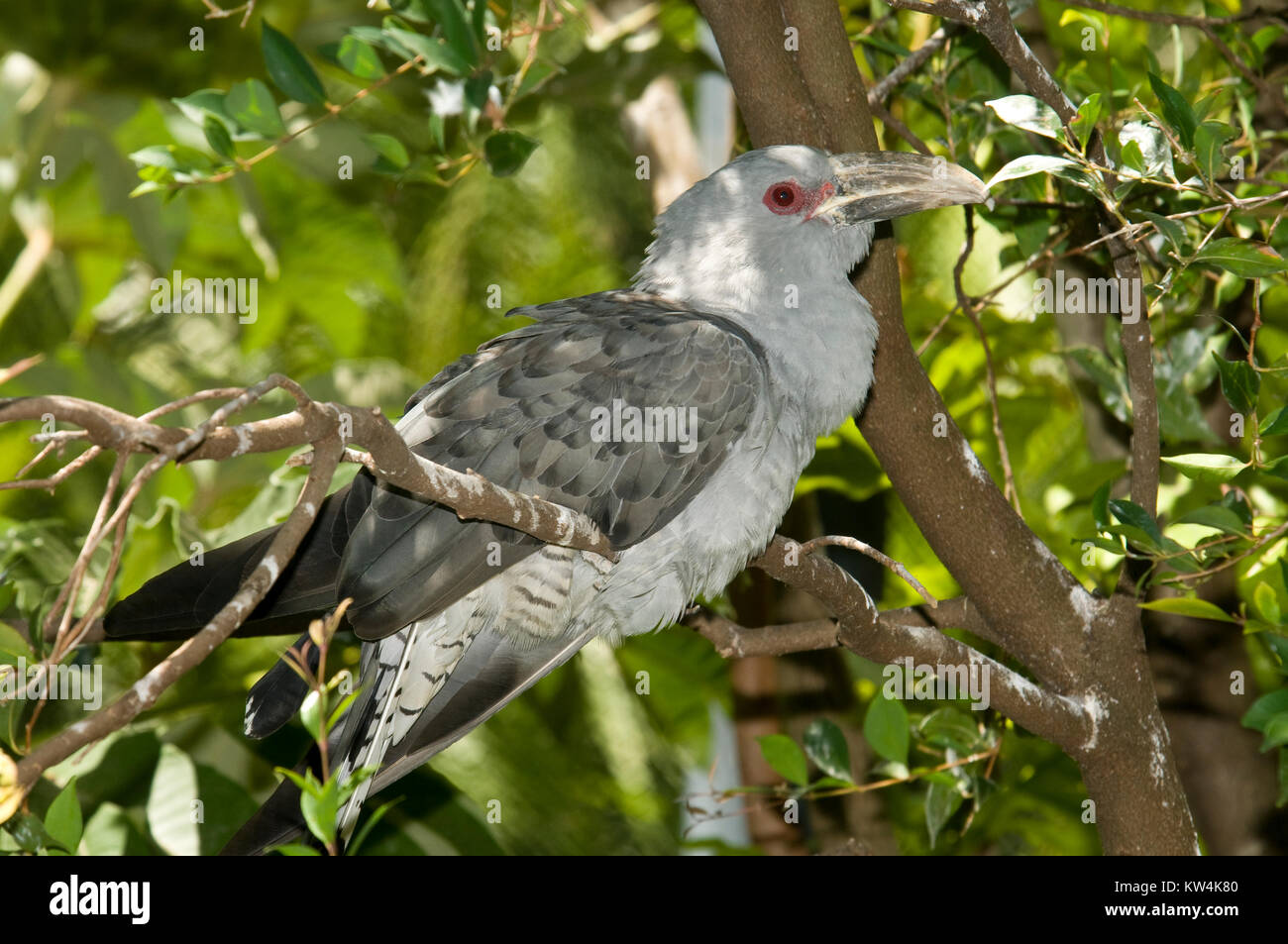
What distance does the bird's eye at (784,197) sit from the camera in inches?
113

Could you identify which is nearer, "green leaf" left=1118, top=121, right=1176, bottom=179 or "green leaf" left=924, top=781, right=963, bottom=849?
"green leaf" left=1118, top=121, right=1176, bottom=179

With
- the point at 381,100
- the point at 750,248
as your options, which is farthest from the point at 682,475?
the point at 381,100

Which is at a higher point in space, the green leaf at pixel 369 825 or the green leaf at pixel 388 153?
the green leaf at pixel 388 153

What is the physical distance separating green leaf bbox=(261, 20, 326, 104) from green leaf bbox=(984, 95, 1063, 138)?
1.63 m

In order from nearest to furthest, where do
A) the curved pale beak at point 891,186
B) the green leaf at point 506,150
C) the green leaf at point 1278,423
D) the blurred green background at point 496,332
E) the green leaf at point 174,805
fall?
the green leaf at point 1278,423, the curved pale beak at point 891,186, the green leaf at point 506,150, the green leaf at point 174,805, the blurred green background at point 496,332

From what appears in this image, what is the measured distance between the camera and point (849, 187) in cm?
282

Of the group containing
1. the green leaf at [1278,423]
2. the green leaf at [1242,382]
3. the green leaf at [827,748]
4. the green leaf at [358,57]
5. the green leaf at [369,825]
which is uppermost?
the green leaf at [358,57]

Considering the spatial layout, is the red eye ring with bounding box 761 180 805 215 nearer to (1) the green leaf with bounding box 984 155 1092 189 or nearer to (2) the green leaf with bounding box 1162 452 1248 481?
(1) the green leaf with bounding box 984 155 1092 189

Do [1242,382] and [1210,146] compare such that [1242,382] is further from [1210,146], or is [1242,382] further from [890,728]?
[890,728]

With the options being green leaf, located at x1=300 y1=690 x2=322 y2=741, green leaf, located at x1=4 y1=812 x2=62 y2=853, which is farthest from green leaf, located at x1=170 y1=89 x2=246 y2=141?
green leaf, located at x1=300 y1=690 x2=322 y2=741

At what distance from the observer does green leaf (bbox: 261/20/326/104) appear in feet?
8.88

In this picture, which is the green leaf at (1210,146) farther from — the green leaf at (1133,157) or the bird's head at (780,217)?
the bird's head at (780,217)

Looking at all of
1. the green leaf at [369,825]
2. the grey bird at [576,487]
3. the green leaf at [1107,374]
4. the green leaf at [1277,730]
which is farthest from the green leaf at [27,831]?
the green leaf at [1107,374]
